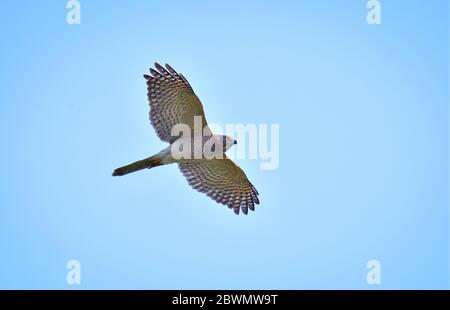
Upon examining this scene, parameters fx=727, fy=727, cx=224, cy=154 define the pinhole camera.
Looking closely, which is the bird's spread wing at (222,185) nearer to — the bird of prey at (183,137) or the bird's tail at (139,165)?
the bird of prey at (183,137)

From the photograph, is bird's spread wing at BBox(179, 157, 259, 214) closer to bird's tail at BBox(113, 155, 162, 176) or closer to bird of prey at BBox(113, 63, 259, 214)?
bird of prey at BBox(113, 63, 259, 214)

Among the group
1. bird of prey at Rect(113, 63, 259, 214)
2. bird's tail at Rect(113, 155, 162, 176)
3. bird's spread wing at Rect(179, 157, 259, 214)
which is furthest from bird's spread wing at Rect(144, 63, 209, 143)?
bird's spread wing at Rect(179, 157, 259, 214)

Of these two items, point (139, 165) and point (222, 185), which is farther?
point (222, 185)

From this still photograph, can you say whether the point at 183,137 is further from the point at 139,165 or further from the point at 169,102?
the point at 139,165

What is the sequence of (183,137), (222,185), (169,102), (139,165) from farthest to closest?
(222,185) → (183,137) → (169,102) → (139,165)

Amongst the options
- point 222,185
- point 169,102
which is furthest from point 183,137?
point 222,185

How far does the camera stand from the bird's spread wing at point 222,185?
11836mm

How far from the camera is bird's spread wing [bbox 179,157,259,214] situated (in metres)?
11.8

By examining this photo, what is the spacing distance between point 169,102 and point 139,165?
1062 millimetres

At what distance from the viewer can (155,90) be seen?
1106 cm

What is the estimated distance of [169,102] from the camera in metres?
11.0
